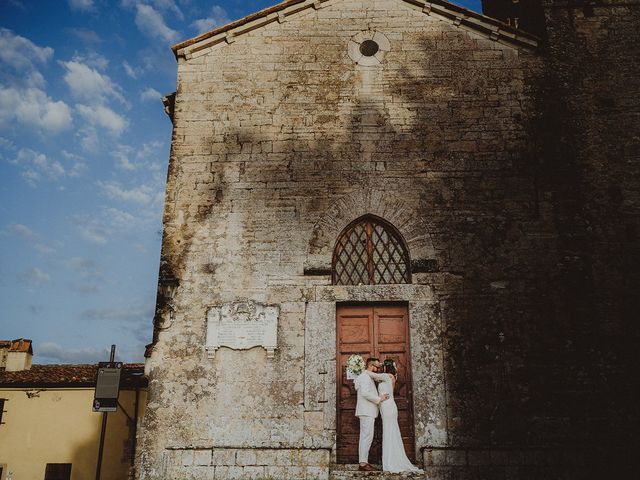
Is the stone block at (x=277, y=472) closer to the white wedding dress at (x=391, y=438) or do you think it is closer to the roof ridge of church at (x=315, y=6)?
the white wedding dress at (x=391, y=438)

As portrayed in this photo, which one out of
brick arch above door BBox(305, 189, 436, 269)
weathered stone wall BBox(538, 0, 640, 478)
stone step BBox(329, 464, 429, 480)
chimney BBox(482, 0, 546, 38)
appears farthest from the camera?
chimney BBox(482, 0, 546, 38)

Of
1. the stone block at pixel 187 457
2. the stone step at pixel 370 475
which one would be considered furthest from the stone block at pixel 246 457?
the stone step at pixel 370 475

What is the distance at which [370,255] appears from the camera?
8812 mm

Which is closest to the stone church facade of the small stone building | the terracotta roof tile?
the terracotta roof tile

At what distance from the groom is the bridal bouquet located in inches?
3.5

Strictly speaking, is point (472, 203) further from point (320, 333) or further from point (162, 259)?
point (162, 259)

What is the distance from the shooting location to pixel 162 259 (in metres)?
8.70

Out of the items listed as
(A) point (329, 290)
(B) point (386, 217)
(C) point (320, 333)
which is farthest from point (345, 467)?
(B) point (386, 217)

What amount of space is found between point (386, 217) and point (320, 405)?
3135 millimetres

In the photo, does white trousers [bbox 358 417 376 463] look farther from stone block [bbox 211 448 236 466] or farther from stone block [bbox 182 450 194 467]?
stone block [bbox 182 450 194 467]

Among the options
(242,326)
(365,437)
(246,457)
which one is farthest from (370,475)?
(242,326)

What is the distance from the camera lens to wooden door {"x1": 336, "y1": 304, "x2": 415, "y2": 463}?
7941 mm

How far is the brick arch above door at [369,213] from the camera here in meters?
8.59

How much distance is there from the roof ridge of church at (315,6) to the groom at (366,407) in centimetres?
632
